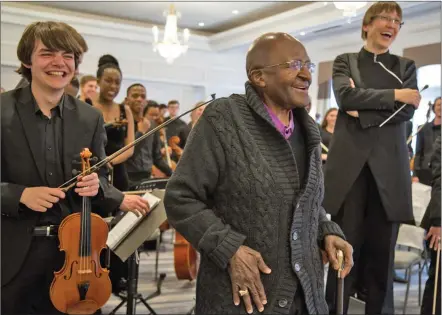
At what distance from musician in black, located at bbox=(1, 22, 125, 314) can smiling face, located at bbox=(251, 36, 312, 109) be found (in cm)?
64

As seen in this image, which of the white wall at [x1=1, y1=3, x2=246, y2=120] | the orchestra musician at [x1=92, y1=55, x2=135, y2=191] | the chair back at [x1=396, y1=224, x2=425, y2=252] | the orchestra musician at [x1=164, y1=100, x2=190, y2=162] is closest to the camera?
the orchestra musician at [x1=92, y1=55, x2=135, y2=191]

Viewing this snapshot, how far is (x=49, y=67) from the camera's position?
159 cm

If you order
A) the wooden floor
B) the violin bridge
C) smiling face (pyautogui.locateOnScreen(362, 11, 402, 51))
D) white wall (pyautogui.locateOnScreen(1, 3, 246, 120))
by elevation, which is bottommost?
the wooden floor

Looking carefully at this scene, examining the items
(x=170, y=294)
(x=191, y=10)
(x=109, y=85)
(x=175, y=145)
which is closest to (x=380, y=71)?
(x=109, y=85)

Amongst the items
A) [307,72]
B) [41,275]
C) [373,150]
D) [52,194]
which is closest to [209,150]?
[307,72]

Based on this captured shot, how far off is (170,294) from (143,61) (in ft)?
24.5

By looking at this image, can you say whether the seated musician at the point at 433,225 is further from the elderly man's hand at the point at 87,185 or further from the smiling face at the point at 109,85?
the smiling face at the point at 109,85

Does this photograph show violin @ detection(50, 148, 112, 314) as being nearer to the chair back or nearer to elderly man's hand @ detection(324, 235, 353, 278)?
elderly man's hand @ detection(324, 235, 353, 278)

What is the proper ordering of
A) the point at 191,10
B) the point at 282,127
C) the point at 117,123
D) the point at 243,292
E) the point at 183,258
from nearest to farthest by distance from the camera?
the point at 243,292 → the point at 282,127 → the point at 117,123 → the point at 183,258 → the point at 191,10

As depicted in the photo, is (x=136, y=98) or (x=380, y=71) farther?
(x=136, y=98)

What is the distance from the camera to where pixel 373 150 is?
229cm

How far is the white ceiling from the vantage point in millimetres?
8570

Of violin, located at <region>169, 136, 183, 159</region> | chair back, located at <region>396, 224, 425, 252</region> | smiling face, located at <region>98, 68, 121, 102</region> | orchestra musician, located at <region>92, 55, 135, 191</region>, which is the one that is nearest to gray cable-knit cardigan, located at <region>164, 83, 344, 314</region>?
orchestra musician, located at <region>92, 55, 135, 191</region>

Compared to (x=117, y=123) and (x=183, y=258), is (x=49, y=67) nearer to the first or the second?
(x=117, y=123)
